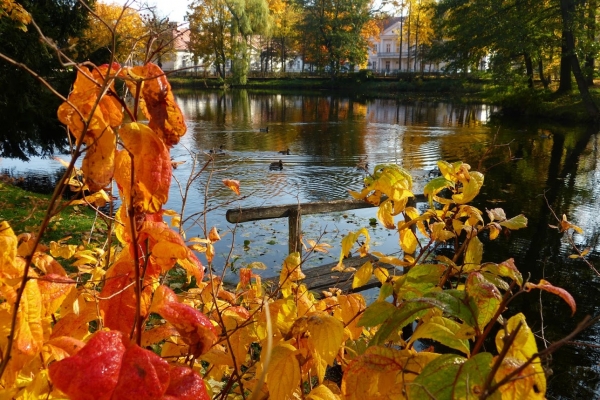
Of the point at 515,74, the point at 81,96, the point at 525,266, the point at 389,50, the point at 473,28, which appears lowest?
the point at 525,266

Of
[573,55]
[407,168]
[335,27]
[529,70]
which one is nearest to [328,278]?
[407,168]

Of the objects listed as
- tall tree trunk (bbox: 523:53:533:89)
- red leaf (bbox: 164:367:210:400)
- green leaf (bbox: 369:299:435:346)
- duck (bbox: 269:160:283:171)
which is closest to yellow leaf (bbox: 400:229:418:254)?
green leaf (bbox: 369:299:435:346)

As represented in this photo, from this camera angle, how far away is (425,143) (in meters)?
17.1

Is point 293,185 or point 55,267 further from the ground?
point 55,267

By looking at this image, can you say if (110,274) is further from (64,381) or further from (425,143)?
(425,143)

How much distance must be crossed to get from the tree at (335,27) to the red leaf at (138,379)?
50258 millimetres

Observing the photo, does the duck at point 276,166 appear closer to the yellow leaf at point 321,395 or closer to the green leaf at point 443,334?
the yellow leaf at point 321,395

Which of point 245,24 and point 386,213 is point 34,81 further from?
point 245,24

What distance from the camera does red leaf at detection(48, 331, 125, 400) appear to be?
1.74 feet

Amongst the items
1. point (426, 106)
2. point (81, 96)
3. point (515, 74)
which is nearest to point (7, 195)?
point (81, 96)

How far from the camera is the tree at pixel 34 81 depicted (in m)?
9.19

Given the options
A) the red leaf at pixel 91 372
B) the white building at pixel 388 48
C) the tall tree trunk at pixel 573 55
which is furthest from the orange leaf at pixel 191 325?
the white building at pixel 388 48

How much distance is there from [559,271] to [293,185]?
19.6 ft

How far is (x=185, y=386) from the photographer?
0.65 m
